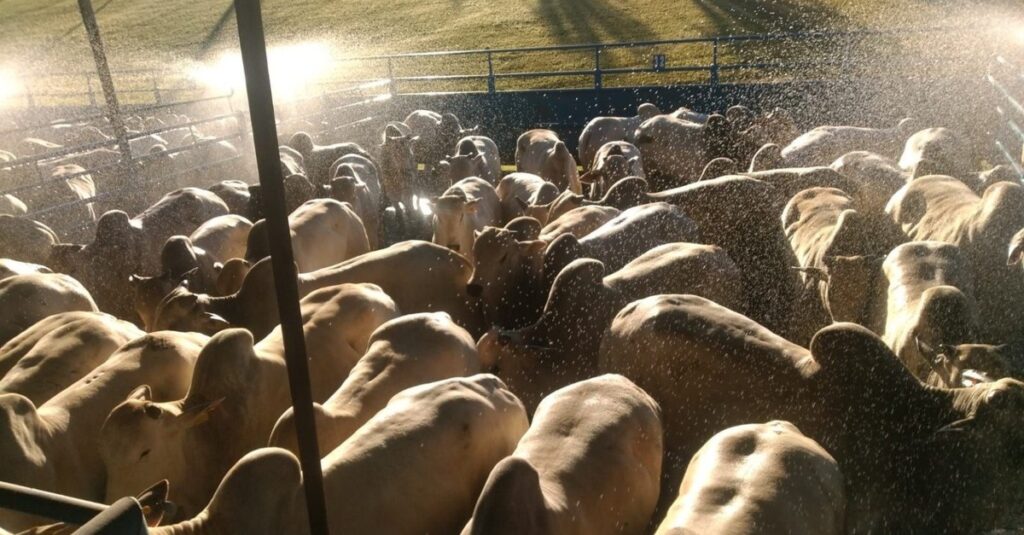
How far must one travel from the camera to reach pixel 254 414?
544cm

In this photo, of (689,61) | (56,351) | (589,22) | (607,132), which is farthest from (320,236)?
(589,22)

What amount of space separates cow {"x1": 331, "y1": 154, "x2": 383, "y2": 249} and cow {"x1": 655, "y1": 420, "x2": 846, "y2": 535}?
7.42 meters

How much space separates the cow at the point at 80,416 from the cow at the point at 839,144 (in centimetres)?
793

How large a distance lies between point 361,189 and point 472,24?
18.0 metres

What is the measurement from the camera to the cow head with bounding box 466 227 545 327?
7.38 m

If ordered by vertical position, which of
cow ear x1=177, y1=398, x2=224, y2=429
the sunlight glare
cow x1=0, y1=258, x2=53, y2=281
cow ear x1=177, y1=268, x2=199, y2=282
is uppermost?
the sunlight glare

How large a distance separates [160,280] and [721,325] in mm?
5146

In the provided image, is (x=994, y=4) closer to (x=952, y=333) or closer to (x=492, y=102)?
(x=492, y=102)

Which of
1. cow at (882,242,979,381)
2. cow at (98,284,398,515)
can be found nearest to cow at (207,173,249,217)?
cow at (98,284,398,515)

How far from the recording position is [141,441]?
4750 millimetres

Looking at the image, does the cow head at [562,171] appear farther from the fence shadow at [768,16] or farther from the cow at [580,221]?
the fence shadow at [768,16]

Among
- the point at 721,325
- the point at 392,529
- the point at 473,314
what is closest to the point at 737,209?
the point at 473,314

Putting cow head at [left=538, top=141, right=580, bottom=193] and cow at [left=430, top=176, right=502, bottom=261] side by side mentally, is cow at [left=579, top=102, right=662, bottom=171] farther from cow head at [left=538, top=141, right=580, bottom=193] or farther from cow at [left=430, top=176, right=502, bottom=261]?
cow at [left=430, top=176, right=502, bottom=261]

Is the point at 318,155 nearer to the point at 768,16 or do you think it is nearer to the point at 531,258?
the point at 531,258
